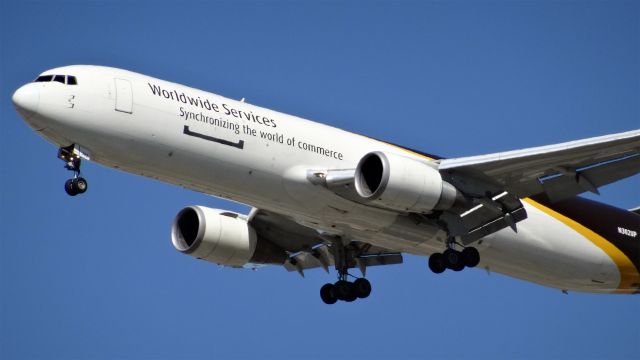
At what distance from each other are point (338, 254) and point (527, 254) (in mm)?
6420

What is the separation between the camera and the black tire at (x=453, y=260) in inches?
1481

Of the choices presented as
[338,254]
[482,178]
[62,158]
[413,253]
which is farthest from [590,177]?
[62,158]

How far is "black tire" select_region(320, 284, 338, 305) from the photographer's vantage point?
4191cm

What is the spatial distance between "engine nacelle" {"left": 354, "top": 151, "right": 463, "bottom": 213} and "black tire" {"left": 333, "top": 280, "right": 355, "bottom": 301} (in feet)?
21.5

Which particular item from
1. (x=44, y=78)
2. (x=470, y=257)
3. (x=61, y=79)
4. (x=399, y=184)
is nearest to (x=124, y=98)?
(x=61, y=79)

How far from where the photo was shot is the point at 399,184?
34.9 m

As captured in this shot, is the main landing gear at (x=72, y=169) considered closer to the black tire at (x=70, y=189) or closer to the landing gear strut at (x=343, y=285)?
the black tire at (x=70, y=189)

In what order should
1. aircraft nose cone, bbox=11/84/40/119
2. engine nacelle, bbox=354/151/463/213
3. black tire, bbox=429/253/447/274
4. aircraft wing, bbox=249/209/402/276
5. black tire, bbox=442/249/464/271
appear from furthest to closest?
aircraft wing, bbox=249/209/402/276
black tire, bbox=429/253/447/274
black tire, bbox=442/249/464/271
engine nacelle, bbox=354/151/463/213
aircraft nose cone, bbox=11/84/40/119

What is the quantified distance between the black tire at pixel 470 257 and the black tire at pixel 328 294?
5.82m

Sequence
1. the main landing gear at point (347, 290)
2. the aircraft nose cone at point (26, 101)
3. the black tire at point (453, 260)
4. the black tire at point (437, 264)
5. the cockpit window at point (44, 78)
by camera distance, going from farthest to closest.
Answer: the main landing gear at point (347, 290), the black tire at point (437, 264), the black tire at point (453, 260), the cockpit window at point (44, 78), the aircraft nose cone at point (26, 101)

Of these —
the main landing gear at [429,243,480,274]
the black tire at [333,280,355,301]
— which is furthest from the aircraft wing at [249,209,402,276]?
the main landing gear at [429,243,480,274]

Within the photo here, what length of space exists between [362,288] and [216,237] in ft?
17.6

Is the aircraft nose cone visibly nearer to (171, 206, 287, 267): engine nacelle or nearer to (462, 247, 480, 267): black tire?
(171, 206, 287, 267): engine nacelle

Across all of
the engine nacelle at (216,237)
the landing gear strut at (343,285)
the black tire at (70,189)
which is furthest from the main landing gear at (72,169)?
the landing gear strut at (343,285)
